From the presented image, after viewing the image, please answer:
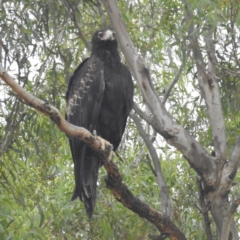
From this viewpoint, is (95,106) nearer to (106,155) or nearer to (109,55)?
(109,55)

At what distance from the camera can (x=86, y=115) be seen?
15.6 ft

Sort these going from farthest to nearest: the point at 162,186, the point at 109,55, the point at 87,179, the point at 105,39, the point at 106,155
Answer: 1. the point at 162,186
2. the point at 105,39
3. the point at 109,55
4. the point at 87,179
5. the point at 106,155

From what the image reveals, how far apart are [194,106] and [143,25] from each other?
87 cm

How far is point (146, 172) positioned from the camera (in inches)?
260

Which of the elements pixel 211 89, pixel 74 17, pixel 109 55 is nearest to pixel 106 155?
pixel 109 55

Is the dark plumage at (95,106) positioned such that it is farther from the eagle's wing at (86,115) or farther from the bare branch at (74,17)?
the bare branch at (74,17)

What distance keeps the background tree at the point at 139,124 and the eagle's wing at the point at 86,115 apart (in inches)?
19.9

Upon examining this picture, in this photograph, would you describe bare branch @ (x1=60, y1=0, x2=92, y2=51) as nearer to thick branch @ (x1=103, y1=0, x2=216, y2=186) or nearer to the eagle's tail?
thick branch @ (x1=103, y1=0, x2=216, y2=186)

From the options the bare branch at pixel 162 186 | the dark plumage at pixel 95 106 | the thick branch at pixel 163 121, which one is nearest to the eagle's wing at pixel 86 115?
the dark plumage at pixel 95 106

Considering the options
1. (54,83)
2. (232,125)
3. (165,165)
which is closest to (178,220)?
(165,165)

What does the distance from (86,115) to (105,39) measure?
706 millimetres

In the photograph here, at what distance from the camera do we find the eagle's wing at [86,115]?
4.56 metres

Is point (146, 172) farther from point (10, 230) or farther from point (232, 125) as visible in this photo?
point (10, 230)

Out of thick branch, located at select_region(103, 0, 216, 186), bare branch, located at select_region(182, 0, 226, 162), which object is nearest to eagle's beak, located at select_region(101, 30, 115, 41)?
thick branch, located at select_region(103, 0, 216, 186)
